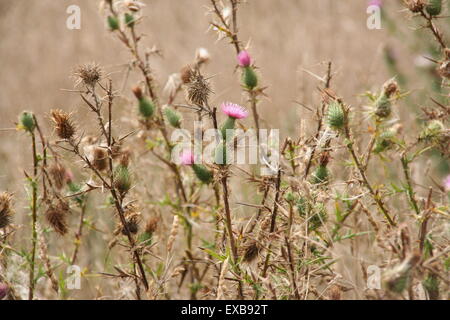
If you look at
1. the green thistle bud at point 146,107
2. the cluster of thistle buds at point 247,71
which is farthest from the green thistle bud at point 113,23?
the cluster of thistle buds at point 247,71

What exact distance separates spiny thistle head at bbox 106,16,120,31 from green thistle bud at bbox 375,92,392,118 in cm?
105

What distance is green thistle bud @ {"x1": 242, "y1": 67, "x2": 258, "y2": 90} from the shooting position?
1.92 metres

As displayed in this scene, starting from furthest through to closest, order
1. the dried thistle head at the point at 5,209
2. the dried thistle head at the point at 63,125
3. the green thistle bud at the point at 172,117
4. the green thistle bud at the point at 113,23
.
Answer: the green thistle bud at the point at 113,23
the green thistle bud at the point at 172,117
the dried thistle head at the point at 5,209
the dried thistle head at the point at 63,125

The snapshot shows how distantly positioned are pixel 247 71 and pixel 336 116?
18.9 inches

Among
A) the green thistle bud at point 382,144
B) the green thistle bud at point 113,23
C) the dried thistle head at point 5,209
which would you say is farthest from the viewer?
the green thistle bud at point 113,23

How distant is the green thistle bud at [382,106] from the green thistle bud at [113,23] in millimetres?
1055

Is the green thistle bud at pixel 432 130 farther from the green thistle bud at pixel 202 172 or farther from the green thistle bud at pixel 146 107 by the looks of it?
the green thistle bud at pixel 146 107

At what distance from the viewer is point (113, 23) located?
7.02ft

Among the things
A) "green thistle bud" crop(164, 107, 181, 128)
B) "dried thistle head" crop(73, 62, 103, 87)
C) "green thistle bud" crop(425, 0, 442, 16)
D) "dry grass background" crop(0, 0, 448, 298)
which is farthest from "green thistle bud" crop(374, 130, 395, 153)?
"dry grass background" crop(0, 0, 448, 298)

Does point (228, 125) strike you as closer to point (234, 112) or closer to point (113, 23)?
point (234, 112)

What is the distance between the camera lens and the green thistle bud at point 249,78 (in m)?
1.92
